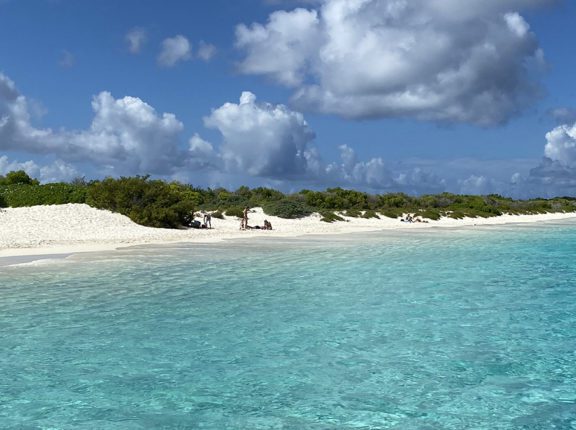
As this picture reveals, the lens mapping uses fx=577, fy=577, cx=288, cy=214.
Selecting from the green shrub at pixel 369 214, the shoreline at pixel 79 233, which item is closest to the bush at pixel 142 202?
the shoreline at pixel 79 233

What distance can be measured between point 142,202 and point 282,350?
106 ft

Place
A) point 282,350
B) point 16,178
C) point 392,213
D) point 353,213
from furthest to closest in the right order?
point 392,213, point 353,213, point 16,178, point 282,350

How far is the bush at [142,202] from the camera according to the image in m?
37.8

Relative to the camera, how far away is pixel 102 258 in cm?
2188

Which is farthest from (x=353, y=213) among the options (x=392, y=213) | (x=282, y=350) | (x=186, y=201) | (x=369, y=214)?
(x=282, y=350)

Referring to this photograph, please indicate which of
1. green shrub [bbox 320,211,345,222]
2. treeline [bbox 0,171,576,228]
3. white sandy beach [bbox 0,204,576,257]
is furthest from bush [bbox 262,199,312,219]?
white sandy beach [bbox 0,204,576,257]

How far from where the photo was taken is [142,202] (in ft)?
130

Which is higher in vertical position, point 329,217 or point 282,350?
point 329,217

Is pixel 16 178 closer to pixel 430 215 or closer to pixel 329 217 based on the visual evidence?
pixel 329 217

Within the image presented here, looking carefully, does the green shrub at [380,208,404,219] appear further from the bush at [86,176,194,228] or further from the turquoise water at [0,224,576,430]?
the turquoise water at [0,224,576,430]

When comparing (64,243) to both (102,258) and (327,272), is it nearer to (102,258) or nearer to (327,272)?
(102,258)

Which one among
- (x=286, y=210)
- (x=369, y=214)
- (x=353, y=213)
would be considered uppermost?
(x=286, y=210)

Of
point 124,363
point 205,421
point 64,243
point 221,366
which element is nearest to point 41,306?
point 124,363

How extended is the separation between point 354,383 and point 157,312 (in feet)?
18.6
